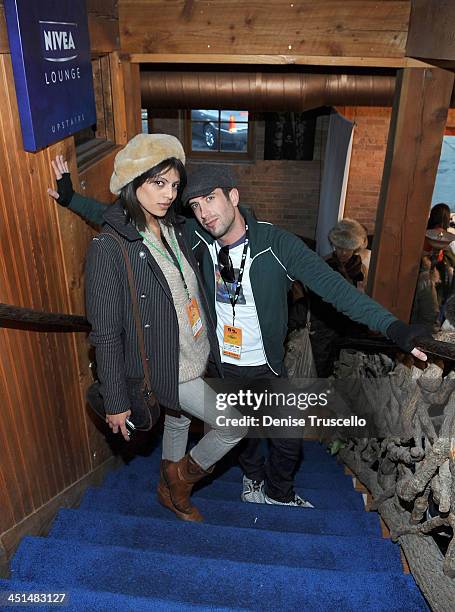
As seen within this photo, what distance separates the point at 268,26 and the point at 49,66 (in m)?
1.56

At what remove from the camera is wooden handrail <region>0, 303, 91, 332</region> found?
177 cm

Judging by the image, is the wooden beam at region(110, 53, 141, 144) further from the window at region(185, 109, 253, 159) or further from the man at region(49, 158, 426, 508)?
the window at region(185, 109, 253, 159)

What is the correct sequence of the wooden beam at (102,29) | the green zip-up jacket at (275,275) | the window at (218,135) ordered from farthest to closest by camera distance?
the window at (218,135)
the wooden beam at (102,29)
the green zip-up jacket at (275,275)

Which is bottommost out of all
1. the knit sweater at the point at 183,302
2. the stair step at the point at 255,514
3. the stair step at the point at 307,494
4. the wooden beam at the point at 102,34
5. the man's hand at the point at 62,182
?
the stair step at the point at 307,494

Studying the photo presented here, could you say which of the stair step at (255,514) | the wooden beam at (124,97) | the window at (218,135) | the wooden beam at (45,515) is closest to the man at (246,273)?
the stair step at (255,514)

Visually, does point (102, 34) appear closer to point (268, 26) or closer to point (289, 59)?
point (268, 26)

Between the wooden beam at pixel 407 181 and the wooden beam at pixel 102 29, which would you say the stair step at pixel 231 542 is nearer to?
the wooden beam at pixel 407 181

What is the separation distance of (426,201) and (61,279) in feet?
7.63

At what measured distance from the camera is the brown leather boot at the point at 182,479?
2.58m

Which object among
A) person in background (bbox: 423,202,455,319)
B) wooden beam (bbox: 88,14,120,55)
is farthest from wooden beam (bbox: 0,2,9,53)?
person in background (bbox: 423,202,455,319)

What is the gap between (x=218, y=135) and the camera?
847 cm

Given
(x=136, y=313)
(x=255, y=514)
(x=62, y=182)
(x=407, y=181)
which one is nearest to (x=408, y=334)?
(x=136, y=313)

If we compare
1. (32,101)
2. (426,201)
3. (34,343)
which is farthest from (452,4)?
(34,343)

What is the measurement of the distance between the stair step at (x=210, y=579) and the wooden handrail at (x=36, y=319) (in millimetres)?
868
